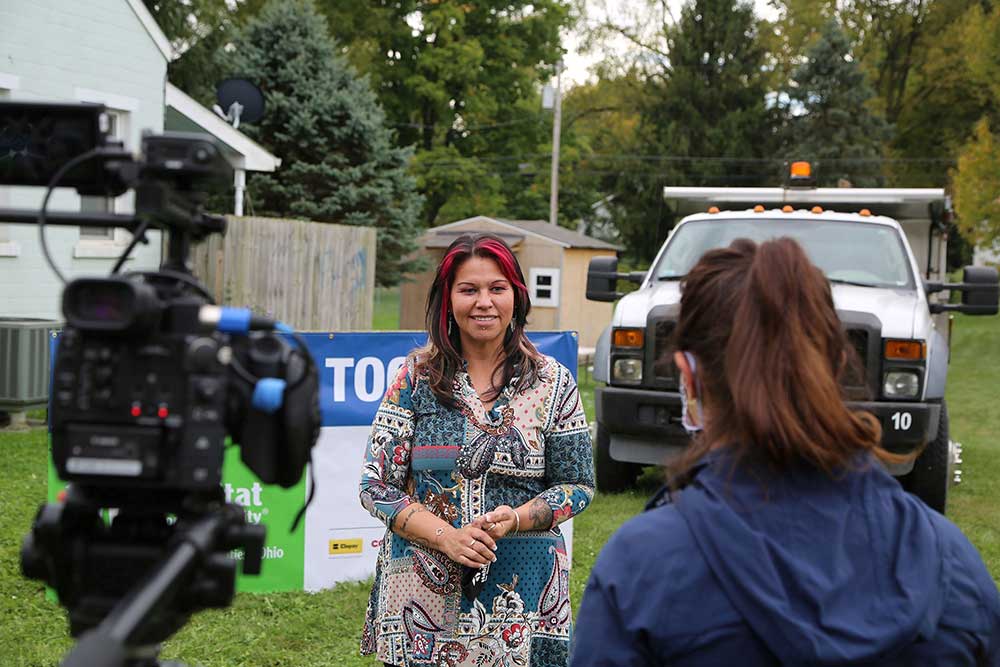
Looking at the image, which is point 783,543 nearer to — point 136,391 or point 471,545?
point 136,391

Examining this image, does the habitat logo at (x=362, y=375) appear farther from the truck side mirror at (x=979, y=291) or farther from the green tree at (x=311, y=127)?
the green tree at (x=311, y=127)

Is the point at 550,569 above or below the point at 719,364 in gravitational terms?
below

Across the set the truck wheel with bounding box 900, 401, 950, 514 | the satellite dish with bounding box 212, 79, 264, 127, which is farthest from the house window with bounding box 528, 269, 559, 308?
the truck wheel with bounding box 900, 401, 950, 514

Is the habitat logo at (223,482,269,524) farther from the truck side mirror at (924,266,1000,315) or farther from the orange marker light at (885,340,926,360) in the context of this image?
the truck side mirror at (924,266,1000,315)

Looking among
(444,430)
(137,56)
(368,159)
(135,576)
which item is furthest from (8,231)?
(135,576)

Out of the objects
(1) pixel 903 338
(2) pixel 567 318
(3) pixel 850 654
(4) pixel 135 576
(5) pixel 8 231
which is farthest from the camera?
(2) pixel 567 318

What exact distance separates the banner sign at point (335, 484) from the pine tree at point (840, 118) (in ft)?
135

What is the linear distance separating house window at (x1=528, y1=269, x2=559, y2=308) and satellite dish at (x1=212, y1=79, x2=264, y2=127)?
794 centimetres

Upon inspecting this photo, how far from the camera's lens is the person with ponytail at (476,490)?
3150mm

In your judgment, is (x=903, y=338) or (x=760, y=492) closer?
(x=760, y=492)

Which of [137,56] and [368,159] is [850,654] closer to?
[137,56]

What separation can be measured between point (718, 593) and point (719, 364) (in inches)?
14.2

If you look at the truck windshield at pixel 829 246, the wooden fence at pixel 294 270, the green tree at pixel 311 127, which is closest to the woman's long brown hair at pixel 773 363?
the truck windshield at pixel 829 246

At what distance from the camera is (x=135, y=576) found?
1.72 m
